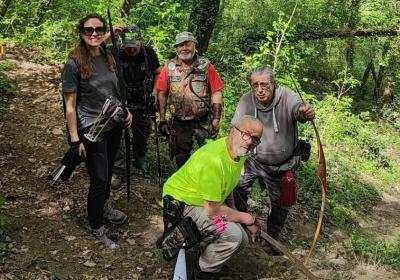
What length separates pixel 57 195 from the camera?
602 centimetres

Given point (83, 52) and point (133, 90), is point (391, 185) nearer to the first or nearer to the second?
point (133, 90)

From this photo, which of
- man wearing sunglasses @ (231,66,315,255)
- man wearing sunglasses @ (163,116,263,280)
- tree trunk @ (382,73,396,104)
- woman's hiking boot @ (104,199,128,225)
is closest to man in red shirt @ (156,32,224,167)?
man wearing sunglasses @ (231,66,315,255)

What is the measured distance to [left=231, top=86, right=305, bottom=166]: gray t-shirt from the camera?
505 cm

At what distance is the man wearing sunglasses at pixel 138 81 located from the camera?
20.1 feet

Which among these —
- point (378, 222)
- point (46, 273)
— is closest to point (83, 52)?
point (46, 273)

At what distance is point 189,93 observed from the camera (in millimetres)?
5832

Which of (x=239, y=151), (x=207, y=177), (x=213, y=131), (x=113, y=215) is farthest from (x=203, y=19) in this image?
(x=207, y=177)

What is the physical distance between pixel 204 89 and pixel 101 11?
5.74 meters

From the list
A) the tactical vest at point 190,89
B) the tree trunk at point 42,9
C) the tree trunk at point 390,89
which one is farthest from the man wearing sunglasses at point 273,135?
the tree trunk at point 390,89

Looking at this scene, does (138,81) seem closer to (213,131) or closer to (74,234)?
(213,131)

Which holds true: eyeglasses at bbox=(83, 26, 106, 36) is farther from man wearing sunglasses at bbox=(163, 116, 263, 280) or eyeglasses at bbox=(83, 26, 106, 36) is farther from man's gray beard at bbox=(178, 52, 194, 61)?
man wearing sunglasses at bbox=(163, 116, 263, 280)

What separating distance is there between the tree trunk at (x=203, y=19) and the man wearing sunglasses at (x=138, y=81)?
6.16 meters

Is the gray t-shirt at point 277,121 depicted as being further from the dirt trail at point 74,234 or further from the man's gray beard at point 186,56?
the dirt trail at point 74,234

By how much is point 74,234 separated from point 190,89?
88.4 inches
